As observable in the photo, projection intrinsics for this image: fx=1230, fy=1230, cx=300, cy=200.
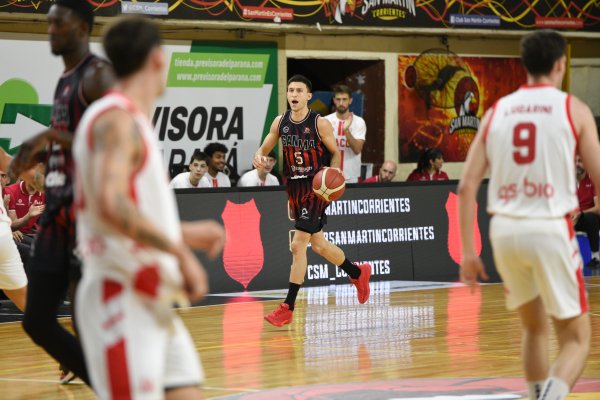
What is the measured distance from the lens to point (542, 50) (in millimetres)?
6113

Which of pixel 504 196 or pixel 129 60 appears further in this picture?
pixel 504 196

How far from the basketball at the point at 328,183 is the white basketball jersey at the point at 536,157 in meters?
6.20

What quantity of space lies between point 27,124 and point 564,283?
13168mm

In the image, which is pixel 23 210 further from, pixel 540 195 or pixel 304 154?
pixel 540 195

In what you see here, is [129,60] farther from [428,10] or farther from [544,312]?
[428,10]

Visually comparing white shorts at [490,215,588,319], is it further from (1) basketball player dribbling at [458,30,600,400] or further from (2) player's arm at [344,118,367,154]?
(2) player's arm at [344,118,367,154]

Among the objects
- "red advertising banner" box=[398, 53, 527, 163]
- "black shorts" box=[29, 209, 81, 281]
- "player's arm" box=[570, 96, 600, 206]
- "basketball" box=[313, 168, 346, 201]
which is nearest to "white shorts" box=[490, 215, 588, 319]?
"player's arm" box=[570, 96, 600, 206]

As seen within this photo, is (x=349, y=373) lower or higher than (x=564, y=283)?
lower

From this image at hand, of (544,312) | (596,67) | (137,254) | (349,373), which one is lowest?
(349,373)

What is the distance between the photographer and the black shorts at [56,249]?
6285mm

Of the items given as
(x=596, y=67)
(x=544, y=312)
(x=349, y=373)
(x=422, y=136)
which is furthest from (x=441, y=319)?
(x=596, y=67)

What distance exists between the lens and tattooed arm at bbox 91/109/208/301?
4.16 meters

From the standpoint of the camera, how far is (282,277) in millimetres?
16234

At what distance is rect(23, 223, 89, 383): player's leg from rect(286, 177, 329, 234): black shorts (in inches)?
244
